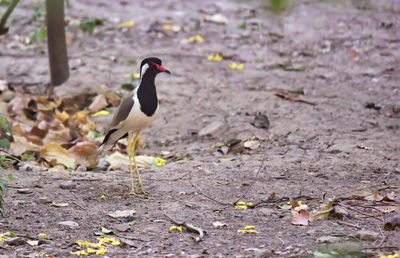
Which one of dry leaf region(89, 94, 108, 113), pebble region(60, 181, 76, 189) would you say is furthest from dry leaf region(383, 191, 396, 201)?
dry leaf region(89, 94, 108, 113)

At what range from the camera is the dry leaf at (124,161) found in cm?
482

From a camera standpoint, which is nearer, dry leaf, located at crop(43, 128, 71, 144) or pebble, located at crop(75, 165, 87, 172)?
pebble, located at crop(75, 165, 87, 172)

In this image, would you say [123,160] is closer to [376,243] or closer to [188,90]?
[188,90]

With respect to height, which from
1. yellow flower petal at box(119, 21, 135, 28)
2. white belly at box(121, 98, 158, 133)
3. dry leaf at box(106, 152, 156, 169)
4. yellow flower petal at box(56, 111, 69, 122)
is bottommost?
dry leaf at box(106, 152, 156, 169)

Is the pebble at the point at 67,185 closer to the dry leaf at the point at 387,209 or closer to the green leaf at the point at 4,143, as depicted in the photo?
the green leaf at the point at 4,143

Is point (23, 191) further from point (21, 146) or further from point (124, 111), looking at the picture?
point (21, 146)

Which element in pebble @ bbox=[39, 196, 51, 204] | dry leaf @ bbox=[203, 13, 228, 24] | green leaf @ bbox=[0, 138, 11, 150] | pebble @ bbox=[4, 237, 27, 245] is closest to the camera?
pebble @ bbox=[4, 237, 27, 245]

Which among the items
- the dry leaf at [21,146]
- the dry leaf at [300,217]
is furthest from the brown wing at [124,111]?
the dry leaf at [300,217]

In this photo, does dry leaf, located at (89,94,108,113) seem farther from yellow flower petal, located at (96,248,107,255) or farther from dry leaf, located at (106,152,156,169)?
yellow flower petal, located at (96,248,107,255)

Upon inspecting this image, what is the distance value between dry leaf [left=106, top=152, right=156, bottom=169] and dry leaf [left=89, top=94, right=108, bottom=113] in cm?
146

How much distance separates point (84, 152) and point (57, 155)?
0.24 metres

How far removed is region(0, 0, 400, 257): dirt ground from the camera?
3256mm

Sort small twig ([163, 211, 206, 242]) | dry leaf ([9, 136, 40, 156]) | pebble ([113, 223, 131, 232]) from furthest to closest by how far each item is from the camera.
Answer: dry leaf ([9, 136, 40, 156]) < pebble ([113, 223, 131, 232]) < small twig ([163, 211, 206, 242])

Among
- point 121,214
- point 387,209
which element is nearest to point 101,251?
point 121,214
